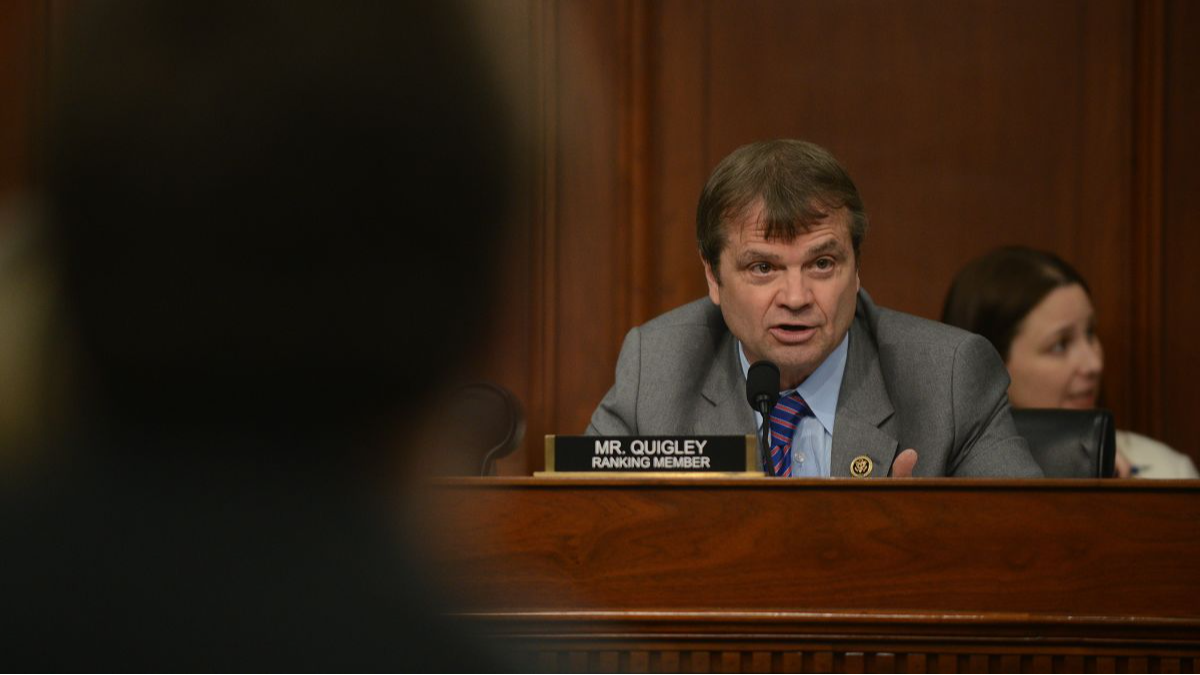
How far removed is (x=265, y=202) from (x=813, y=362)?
6.52 ft

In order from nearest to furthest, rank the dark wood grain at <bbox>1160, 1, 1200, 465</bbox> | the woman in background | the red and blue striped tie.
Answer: the red and blue striped tie
the woman in background
the dark wood grain at <bbox>1160, 1, 1200, 465</bbox>

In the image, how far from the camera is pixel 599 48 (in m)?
3.57

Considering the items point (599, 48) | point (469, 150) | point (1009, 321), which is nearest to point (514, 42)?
point (469, 150)

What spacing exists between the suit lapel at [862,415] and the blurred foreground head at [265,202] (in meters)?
1.79

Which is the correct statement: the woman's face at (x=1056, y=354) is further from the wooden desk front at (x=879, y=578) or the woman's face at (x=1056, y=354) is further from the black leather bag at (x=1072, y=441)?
the wooden desk front at (x=879, y=578)

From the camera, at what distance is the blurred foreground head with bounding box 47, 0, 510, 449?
0.40m

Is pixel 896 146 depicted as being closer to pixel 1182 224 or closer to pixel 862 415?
Answer: pixel 1182 224

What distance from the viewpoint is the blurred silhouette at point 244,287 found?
404 millimetres

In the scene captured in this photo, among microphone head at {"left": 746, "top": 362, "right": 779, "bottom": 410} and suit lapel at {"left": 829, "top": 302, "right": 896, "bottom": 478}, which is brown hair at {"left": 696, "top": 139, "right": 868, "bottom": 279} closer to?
suit lapel at {"left": 829, "top": 302, "right": 896, "bottom": 478}

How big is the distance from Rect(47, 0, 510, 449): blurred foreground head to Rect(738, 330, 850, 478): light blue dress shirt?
185cm

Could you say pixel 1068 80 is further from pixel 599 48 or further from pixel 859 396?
pixel 859 396

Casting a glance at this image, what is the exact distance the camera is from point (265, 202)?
0.41m

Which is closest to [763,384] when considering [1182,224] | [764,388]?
[764,388]

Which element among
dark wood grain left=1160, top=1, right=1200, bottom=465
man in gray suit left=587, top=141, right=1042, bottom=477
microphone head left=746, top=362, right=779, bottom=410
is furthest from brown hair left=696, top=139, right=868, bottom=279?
dark wood grain left=1160, top=1, right=1200, bottom=465
